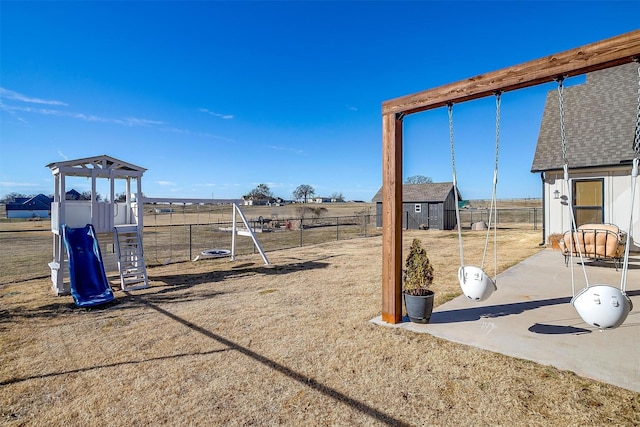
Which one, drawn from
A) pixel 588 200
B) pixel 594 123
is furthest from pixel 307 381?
pixel 594 123

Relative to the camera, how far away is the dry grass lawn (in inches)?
95.1

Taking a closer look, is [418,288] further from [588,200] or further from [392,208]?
[588,200]

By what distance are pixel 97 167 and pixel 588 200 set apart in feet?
44.8

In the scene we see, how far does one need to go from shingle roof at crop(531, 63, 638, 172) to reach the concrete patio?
16.9 ft

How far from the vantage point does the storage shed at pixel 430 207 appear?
22.0 m

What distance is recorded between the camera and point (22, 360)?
135 inches

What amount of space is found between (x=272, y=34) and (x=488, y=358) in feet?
41.3

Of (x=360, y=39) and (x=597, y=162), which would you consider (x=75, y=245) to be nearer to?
(x=360, y=39)

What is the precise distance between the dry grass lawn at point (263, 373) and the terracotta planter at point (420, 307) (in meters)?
0.36

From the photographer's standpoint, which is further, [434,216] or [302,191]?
[302,191]

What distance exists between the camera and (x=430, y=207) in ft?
73.6

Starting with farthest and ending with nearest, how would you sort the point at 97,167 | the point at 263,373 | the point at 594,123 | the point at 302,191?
the point at 302,191, the point at 594,123, the point at 97,167, the point at 263,373

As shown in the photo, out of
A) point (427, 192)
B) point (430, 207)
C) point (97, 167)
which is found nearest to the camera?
point (97, 167)

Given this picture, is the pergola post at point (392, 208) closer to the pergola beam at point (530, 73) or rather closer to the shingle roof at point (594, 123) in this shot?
the pergola beam at point (530, 73)
